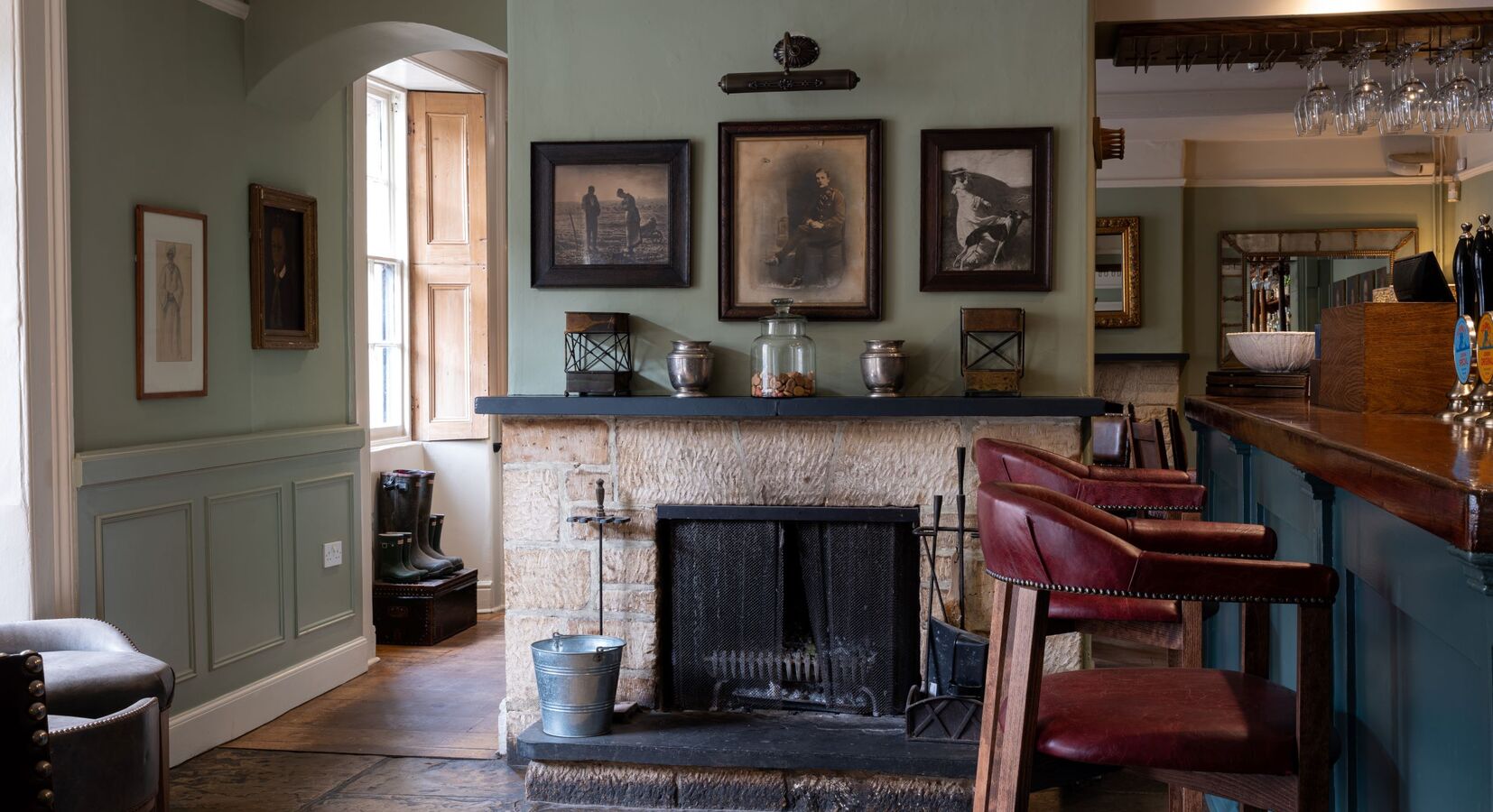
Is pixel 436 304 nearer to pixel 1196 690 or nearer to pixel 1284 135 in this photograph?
pixel 1196 690

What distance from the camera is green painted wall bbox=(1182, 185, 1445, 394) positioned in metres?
8.54

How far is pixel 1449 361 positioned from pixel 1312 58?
2444 millimetres

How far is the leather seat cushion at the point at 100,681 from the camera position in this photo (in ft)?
10.3

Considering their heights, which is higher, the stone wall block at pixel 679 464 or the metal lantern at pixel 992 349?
the metal lantern at pixel 992 349

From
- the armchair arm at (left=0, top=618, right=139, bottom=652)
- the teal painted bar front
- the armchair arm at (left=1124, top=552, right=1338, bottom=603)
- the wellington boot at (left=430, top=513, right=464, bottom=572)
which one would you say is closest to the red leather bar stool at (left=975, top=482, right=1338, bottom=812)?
the armchair arm at (left=1124, top=552, right=1338, bottom=603)

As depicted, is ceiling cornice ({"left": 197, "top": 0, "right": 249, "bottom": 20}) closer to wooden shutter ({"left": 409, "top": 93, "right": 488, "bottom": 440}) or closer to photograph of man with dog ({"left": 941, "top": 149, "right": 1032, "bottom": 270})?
wooden shutter ({"left": 409, "top": 93, "right": 488, "bottom": 440})

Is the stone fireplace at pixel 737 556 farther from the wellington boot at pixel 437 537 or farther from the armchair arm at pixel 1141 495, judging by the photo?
the wellington boot at pixel 437 537

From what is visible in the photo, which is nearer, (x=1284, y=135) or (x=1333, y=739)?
(x=1333, y=739)

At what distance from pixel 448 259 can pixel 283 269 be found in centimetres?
167

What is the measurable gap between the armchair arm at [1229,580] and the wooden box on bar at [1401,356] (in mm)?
1181

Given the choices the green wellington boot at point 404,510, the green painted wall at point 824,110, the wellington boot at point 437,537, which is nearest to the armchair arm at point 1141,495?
the green painted wall at point 824,110

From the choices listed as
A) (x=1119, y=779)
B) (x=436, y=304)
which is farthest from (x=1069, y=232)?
(x=436, y=304)

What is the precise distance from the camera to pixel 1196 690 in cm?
198

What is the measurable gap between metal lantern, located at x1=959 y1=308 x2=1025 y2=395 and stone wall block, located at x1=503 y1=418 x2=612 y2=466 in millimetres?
1171
